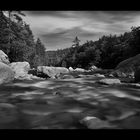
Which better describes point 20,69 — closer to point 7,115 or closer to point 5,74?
point 5,74

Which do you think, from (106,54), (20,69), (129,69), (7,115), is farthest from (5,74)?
(106,54)

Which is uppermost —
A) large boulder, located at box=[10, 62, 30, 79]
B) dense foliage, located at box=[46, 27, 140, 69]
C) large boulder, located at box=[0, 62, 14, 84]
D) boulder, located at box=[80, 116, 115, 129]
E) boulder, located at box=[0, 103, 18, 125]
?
boulder, located at box=[80, 116, 115, 129]

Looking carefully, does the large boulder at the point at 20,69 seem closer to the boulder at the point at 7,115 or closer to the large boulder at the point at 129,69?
the large boulder at the point at 129,69

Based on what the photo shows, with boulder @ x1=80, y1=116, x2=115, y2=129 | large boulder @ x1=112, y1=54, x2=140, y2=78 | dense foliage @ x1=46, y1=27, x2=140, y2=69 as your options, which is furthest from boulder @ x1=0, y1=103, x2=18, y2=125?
dense foliage @ x1=46, y1=27, x2=140, y2=69

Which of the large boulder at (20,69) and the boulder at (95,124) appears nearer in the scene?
the boulder at (95,124)

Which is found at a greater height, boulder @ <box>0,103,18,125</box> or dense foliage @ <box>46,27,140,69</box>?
boulder @ <box>0,103,18,125</box>

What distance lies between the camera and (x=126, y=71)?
15.0m

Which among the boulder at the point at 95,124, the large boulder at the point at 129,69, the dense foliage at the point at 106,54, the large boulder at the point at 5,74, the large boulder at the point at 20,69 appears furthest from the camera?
the dense foliage at the point at 106,54

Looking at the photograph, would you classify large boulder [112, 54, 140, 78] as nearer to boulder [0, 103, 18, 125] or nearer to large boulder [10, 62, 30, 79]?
large boulder [10, 62, 30, 79]

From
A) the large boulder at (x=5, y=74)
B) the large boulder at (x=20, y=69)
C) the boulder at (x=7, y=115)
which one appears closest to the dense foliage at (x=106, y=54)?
the large boulder at (x=20, y=69)

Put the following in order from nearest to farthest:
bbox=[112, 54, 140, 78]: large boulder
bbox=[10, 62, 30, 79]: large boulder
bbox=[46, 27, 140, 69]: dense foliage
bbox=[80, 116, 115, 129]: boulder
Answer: bbox=[80, 116, 115, 129]: boulder < bbox=[10, 62, 30, 79]: large boulder < bbox=[112, 54, 140, 78]: large boulder < bbox=[46, 27, 140, 69]: dense foliage

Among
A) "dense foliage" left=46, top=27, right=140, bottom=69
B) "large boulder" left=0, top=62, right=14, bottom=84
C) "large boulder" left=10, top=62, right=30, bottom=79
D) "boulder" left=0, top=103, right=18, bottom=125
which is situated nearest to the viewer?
"boulder" left=0, top=103, right=18, bottom=125
